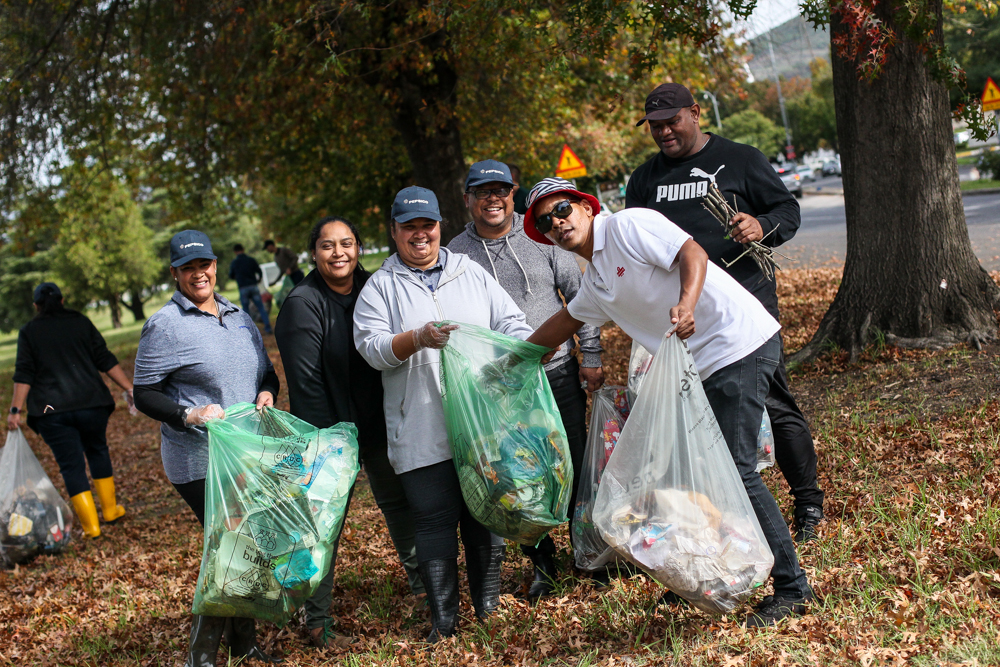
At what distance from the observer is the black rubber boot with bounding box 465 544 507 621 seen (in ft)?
11.2

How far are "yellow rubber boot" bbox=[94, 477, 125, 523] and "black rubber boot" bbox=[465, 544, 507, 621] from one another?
165 inches

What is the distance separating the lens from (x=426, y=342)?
297 cm

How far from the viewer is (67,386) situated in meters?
6.10

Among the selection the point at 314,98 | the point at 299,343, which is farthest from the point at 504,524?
the point at 314,98

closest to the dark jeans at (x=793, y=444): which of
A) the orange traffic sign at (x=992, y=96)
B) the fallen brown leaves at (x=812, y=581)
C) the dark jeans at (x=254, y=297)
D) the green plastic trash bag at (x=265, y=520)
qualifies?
the fallen brown leaves at (x=812, y=581)

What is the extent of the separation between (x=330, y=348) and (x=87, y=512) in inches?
155

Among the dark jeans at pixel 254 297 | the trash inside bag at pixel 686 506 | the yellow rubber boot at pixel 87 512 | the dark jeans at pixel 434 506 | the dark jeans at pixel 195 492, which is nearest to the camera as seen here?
the trash inside bag at pixel 686 506

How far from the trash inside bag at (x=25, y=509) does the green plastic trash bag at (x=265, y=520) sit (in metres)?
3.27

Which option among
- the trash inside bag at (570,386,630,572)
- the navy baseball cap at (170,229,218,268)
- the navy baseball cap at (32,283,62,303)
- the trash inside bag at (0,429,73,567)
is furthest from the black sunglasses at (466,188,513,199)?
the navy baseball cap at (32,283,62,303)

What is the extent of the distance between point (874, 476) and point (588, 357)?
5.13ft

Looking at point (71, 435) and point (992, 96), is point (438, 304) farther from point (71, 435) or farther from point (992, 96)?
point (992, 96)

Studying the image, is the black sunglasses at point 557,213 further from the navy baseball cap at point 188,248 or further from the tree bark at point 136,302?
the tree bark at point 136,302

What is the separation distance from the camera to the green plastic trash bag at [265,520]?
3.04m

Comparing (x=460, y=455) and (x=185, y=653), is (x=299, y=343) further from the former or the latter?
(x=185, y=653)
